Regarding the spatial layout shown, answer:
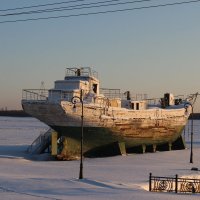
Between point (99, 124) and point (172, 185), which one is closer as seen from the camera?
point (172, 185)

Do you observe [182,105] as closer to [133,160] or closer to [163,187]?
[133,160]

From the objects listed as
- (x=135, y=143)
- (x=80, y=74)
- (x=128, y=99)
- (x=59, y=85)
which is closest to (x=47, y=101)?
(x=59, y=85)

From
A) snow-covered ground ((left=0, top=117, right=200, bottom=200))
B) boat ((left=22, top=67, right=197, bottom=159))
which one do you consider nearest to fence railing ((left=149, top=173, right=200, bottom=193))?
snow-covered ground ((left=0, top=117, right=200, bottom=200))

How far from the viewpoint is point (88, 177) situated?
27078mm

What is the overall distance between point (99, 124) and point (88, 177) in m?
14.1

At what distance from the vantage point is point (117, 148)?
1705 inches

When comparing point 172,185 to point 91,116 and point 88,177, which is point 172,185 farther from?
point 91,116

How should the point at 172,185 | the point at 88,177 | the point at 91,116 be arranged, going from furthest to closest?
the point at 91,116, the point at 88,177, the point at 172,185

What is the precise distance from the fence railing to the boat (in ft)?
45.1

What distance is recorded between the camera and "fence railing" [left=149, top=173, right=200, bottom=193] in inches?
949

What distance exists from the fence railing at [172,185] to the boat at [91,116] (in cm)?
1373

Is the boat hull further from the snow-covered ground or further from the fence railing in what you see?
the fence railing

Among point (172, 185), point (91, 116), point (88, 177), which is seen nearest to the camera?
point (172, 185)

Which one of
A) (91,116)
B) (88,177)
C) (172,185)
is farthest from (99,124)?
(172,185)
